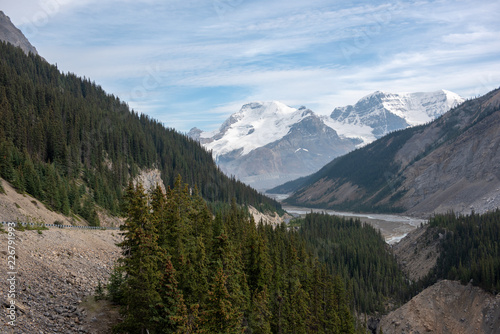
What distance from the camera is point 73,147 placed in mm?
88500

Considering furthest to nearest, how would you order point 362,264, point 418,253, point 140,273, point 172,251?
point 418,253
point 362,264
point 172,251
point 140,273

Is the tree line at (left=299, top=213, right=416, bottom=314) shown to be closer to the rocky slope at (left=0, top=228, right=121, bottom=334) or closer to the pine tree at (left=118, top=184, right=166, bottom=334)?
the rocky slope at (left=0, top=228, right=121, bottom=334)

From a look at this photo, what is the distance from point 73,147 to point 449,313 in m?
87.8

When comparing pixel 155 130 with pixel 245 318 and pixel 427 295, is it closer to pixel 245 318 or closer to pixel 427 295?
pixel 427 295

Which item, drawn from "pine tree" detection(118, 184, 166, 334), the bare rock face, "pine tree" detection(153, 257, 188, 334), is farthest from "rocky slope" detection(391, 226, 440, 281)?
"pine tree" detection(118, 184, 166, 334)

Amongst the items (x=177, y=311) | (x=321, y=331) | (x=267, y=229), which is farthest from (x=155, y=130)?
(x=177, y=311)

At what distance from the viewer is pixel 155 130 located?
169250 millimetres

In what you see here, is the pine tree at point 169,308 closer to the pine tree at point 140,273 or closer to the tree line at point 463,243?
the pine tree at point 140,273

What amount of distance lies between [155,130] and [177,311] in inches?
5912

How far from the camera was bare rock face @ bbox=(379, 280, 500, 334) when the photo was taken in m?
72.2

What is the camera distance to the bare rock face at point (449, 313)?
72.2 metres

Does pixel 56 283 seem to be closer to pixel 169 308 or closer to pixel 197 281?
pixel 169 308

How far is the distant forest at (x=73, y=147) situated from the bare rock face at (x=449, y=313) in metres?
56.1

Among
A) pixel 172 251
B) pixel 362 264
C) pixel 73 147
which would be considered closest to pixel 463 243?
pixel 362 264
